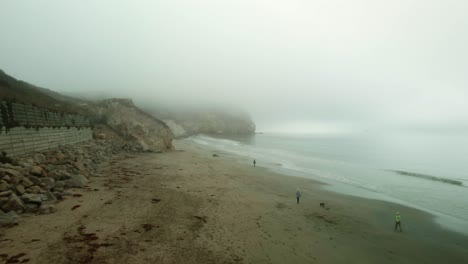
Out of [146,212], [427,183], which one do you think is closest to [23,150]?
[146,212]

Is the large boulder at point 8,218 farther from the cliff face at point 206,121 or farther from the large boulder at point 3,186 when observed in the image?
the cliff face at point 206,121

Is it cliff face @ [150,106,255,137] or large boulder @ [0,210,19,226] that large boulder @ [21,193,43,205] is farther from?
cliff face @ [150,106,255,137]

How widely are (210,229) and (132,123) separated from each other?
121ft

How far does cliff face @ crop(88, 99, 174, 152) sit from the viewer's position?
4494cm

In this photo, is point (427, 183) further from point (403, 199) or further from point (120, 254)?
point (120, 254)

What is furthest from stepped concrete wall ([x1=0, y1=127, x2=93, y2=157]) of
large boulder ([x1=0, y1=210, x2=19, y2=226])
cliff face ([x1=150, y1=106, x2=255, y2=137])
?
cliff face ([x1=150, y1=106, x2=255, y2=137])

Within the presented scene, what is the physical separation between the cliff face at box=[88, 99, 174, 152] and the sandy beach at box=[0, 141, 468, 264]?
890 inches

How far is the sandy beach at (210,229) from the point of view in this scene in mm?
9773

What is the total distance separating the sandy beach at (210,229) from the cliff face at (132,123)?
74.2 feet

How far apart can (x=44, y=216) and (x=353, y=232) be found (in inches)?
683

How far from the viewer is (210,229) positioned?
13445mm

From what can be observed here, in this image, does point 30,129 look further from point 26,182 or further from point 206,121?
point 206,121

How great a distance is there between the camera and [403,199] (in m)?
26.7

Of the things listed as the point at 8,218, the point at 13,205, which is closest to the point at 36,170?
the point at 13,205
